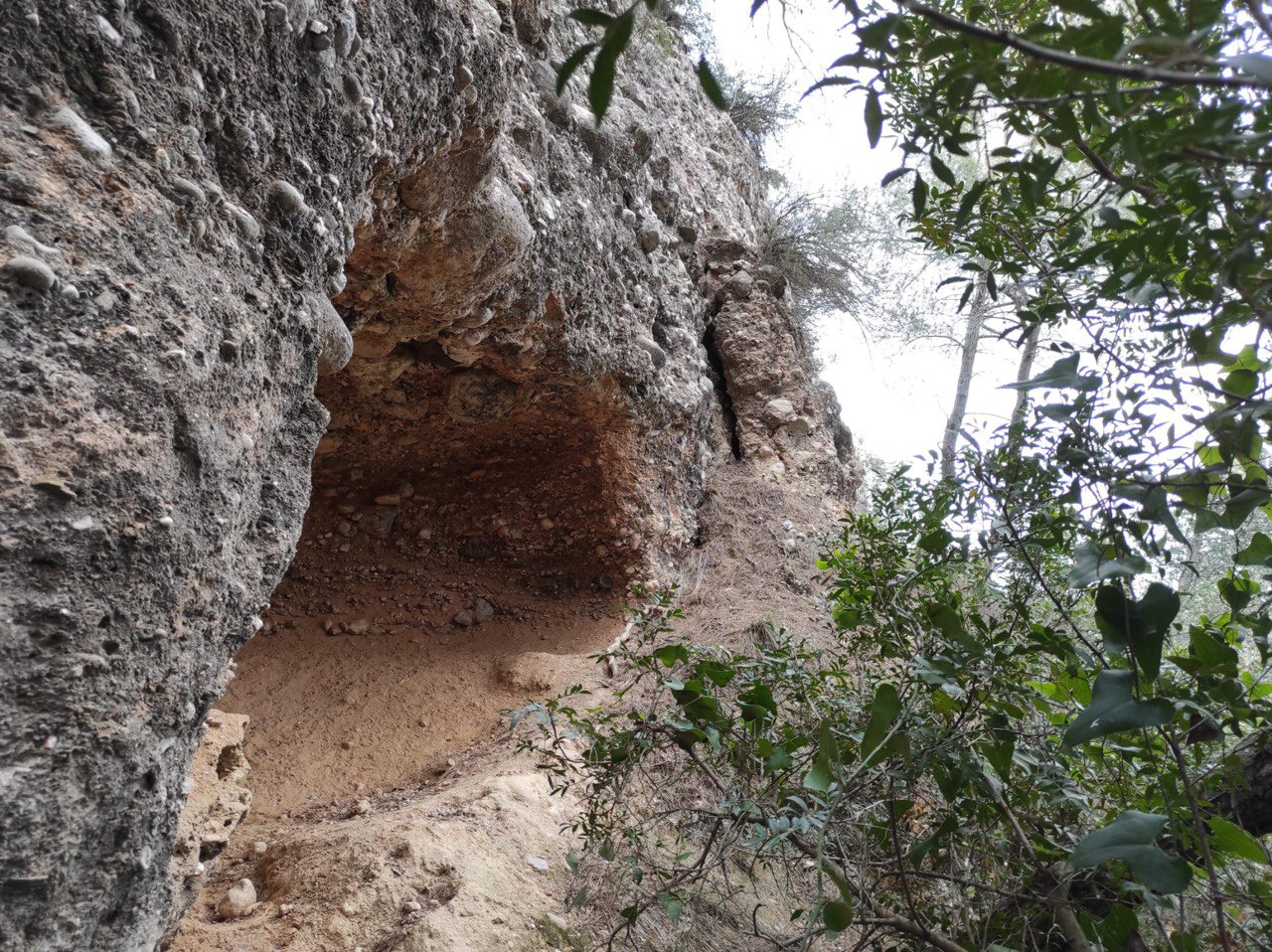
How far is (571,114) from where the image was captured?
4.07 m

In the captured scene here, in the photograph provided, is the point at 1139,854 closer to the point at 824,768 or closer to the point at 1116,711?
the point at 1116,711

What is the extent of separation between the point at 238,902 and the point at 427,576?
2586 mm

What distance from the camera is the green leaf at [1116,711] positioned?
76 cm

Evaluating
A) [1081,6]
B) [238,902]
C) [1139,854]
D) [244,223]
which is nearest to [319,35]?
[244,223]

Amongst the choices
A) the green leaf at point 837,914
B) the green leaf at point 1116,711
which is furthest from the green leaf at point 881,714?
the green leaf at point 1116,711

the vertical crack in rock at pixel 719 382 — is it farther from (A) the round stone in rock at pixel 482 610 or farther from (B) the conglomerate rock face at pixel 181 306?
(B) the conglomerate rock face at pixel 181 306

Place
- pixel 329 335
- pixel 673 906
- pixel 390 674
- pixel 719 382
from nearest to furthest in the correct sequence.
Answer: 1. pixel 673 906
2. pixel 329 335
3. pixel 390 674
4. pixel 719 382

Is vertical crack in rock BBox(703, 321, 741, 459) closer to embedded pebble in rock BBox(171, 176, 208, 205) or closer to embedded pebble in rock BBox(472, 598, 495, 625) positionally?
embedded pebble in rock BBox(472, 598, 495, 625)

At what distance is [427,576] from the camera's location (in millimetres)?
4879

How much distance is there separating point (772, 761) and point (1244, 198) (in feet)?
3.85

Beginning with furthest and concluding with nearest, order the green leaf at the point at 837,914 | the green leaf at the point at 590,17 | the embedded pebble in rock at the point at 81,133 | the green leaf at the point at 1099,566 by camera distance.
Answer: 1. the embedded pebble in rock at the point at 81,133
2. the green leaf at the point at 837,914
3. the green leaf at the point at 1099,566
4. the green leaf at the point at 590,17

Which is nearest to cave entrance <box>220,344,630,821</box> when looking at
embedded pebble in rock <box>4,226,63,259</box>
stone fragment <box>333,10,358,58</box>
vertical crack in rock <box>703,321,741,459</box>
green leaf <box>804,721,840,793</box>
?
vertical crack in rock <box>703,321,741,459</box>

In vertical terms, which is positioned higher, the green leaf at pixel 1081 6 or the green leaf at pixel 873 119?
the green leaf at pixel 1081 6

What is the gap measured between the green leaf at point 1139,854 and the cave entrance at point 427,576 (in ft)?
10.6
